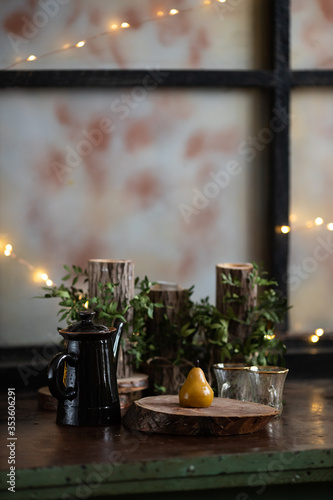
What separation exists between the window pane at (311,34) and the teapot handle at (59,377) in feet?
4.49

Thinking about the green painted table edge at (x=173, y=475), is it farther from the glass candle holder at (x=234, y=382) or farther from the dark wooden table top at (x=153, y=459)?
the glass candle holder at (x=234, y=382)

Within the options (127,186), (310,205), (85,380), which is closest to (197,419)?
(85,380)

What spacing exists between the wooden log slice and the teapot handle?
16cm

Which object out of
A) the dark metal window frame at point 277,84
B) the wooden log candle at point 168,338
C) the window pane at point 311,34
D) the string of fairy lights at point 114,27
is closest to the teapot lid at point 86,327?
the wooden log candle at point 168,338

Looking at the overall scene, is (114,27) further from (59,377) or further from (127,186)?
(59,377)

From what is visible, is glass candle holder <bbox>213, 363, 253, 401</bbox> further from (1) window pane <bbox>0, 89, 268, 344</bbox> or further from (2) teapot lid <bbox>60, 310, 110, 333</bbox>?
(1) window pane <bbox>0, 89, 268, 344</bbox>

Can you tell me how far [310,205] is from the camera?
101 inches

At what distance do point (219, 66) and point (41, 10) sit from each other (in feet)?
2.07

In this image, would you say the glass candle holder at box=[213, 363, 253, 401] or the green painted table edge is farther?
the glass candle holder at box=[213, 363, 253, 401]

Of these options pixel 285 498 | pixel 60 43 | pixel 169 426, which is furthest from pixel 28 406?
pixel 60 43

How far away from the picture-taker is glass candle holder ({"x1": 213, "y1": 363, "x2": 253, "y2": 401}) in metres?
1.96

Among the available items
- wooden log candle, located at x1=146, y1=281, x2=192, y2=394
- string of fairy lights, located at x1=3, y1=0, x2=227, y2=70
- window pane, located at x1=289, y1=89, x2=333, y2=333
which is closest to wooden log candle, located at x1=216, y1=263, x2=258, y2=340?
wooden log candle, located at x1=146, y1=281, x2=192, y2=394

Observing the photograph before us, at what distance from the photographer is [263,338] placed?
2.12 metres

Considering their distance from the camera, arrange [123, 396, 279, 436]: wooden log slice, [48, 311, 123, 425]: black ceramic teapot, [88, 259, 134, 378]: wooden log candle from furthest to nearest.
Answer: [88, 259, 134, 378]: wooden log candle, [48, 311, 123, 425]: black ceramic teapot, [123, 396, 279, 436]: wooden log slice
